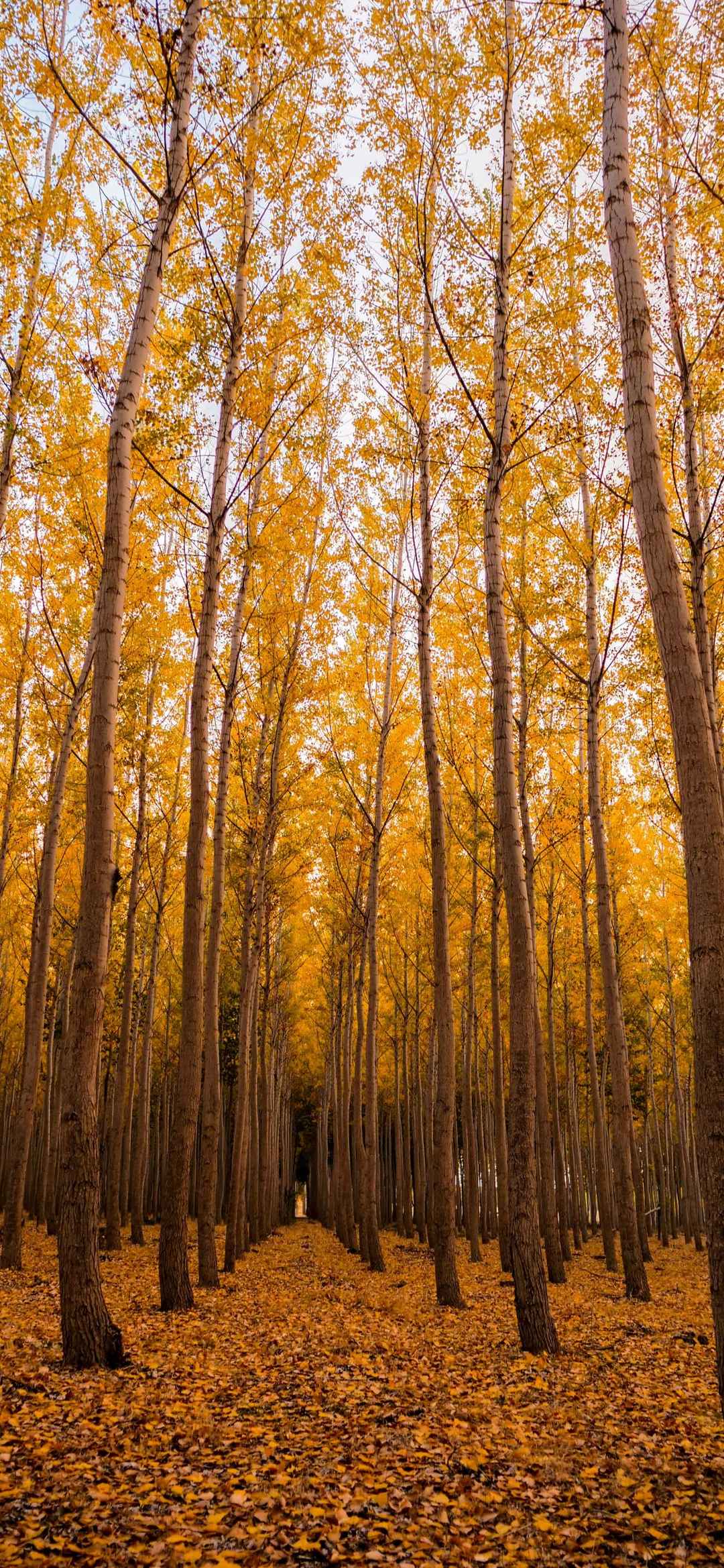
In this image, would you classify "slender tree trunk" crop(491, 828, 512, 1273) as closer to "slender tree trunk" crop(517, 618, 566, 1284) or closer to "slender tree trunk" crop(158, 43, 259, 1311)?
"slender tree trunk" crop(517, 618, 566, 1284)

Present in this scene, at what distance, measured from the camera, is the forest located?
338 centimetres

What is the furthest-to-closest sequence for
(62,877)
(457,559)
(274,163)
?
1. (62,877)
2. (457,559)
3. (274,163)

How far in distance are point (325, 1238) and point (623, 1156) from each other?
12.6 metres

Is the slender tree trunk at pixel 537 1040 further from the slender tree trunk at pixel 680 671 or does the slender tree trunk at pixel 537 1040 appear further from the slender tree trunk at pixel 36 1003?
the slender tree trunk at pixel 680 671

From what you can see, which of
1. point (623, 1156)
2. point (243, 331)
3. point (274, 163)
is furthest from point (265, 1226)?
point (274, 163)

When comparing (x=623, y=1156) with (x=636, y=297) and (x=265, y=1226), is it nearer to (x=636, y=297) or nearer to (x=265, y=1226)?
(x=636, y=297)

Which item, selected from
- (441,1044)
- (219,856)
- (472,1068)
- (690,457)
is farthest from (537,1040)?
(690,457)

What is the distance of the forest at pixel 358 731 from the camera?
3.38 meters

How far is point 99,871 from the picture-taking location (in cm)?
482

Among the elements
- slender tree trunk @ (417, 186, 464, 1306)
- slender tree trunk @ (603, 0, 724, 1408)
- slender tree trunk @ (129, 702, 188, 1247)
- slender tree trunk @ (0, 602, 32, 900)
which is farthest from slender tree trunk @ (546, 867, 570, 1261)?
slender tree trunk @ (603, 0, 724, 1408)

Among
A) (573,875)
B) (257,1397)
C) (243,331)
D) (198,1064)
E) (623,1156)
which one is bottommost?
(257,1397)

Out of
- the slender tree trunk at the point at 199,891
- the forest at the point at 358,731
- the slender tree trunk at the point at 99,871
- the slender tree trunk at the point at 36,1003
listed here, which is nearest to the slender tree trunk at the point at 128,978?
the forest at the point at 358,731

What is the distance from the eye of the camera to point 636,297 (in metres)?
3.80

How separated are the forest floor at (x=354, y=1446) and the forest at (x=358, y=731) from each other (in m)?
0.03
